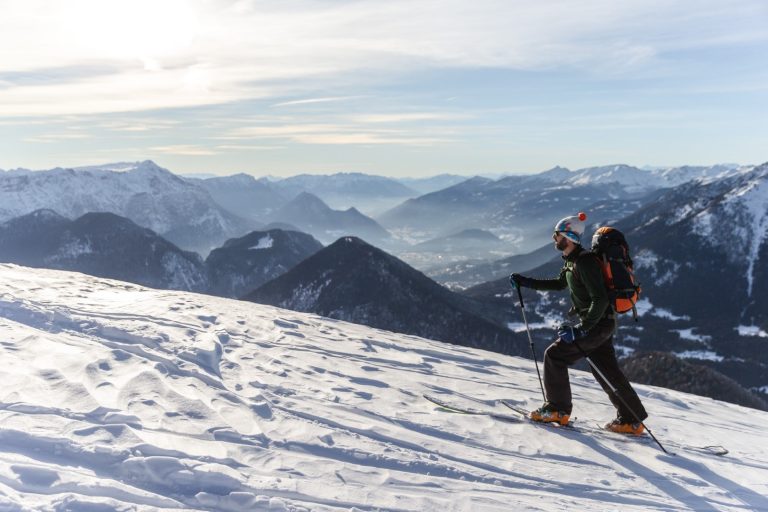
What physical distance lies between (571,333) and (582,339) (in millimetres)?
250

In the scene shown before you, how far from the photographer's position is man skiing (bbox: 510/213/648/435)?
32.8 ft

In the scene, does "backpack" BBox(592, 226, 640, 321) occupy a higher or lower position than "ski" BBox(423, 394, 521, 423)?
higher

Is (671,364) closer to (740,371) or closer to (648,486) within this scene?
A: (740,371)

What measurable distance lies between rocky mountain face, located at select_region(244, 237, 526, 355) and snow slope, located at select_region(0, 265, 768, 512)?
5913 inches

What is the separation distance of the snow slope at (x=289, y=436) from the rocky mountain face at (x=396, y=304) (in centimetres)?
15018

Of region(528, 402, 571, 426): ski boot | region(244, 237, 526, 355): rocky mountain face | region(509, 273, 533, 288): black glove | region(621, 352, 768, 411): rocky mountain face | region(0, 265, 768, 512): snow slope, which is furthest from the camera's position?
region(244, 237, 526, 355): rocky mountain face

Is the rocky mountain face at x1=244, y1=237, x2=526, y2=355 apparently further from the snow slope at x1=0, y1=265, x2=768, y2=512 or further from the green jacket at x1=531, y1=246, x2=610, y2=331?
the green jacket at x1=531, y1=246, x2=610, y2=331

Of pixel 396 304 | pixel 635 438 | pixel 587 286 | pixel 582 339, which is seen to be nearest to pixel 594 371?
pixel 582 339

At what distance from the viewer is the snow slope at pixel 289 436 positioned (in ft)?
23.4

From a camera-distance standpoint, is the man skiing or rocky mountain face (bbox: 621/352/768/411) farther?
rocky mountain face (bbox: 621/352/768/411)

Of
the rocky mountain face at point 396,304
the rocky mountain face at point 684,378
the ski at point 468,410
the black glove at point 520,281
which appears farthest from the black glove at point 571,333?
the rocky mountain face at point 396,304

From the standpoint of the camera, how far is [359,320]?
6954 inches

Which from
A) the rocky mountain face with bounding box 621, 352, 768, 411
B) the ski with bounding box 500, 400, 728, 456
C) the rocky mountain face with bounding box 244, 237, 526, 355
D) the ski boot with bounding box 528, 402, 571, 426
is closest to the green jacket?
the ski boot with bounding box 528, 402, 571, 426

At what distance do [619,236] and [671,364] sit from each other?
123815 millimetres
